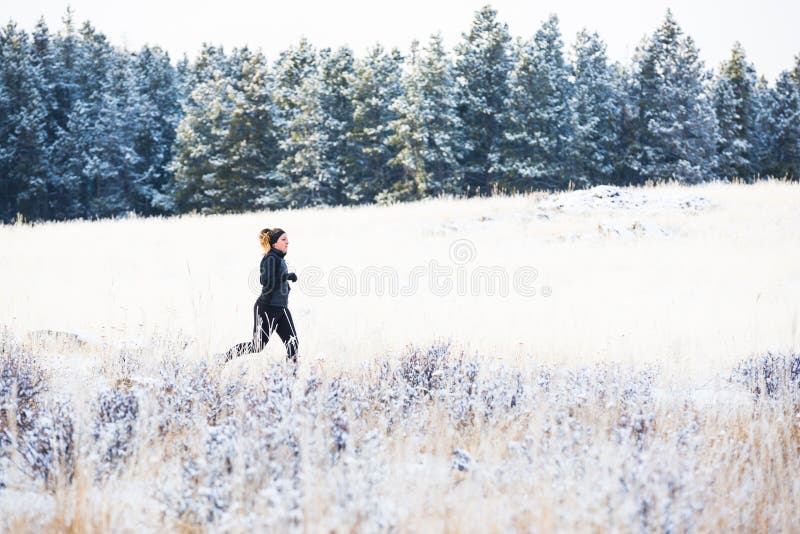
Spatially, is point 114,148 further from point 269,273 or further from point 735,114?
point 735,114

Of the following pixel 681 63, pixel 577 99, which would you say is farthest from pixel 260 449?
pixel 681 63

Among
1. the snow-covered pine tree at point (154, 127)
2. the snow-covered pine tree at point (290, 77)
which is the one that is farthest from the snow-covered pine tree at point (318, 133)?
the snow-covered pine tree at point (154, 127)

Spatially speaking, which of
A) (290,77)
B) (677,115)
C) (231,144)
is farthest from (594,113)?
(231,144)

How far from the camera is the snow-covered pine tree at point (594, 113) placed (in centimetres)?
3725

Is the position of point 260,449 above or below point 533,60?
below

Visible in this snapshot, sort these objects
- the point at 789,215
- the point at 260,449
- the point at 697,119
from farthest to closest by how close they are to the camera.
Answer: the point at 697,119 → the point at 789,215 → the point at 260,449

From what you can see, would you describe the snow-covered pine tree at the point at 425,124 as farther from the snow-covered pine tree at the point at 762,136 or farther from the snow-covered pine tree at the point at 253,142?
the snow-covered pine tree at the point at 762,136

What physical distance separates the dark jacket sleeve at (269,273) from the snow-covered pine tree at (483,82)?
105 feet

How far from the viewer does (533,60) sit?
114 feet

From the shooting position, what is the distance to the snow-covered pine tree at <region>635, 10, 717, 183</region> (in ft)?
121

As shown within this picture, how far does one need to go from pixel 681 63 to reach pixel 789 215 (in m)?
24.3

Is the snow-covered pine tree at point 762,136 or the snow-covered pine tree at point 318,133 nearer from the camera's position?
the snow-covered pine tree at point 318,133

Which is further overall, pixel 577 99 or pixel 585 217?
pixel 577 99

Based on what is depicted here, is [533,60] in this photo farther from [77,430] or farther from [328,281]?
[77,430]
